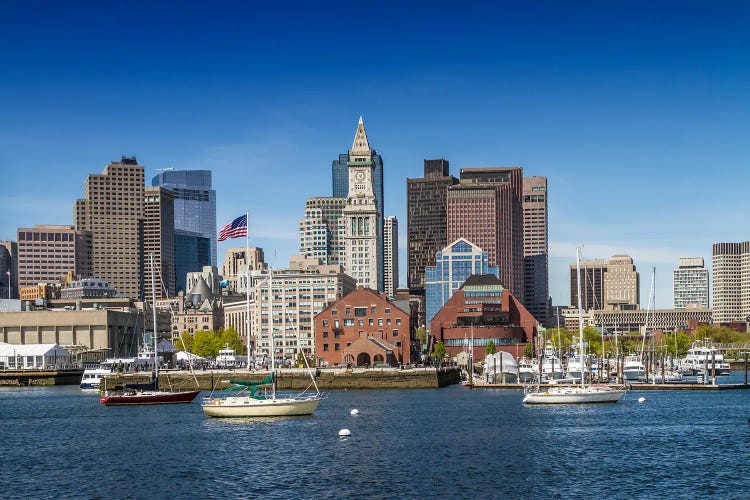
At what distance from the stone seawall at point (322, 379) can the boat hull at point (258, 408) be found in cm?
5266

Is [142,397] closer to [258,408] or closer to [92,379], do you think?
[258,408]

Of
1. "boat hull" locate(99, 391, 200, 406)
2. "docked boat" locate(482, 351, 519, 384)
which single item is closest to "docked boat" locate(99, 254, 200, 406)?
"boat hull" locate(99, 391, 200, 406)

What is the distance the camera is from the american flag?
6058 inches

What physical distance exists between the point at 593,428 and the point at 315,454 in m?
30.2

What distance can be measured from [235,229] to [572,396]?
53559 millimetres

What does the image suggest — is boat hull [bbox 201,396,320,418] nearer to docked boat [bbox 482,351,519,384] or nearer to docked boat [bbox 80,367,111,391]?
docked boat [bbox 482,351,519,384]

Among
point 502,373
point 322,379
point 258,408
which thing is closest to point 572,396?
point 258,408

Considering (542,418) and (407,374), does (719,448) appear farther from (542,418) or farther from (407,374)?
(407,374)

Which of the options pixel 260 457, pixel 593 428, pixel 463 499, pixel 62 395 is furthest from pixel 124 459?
pixel 62 395

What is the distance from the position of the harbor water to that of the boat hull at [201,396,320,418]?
4.82 feet

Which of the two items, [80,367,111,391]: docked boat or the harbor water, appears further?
[80,367,111,391]: docked boat

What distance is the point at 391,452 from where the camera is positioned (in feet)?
283

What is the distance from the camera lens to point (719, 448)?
87.9m

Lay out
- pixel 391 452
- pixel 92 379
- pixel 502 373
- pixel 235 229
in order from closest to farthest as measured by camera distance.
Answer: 1. pixel 391 452
2. pixel 235 229
3. pixel 502 373
4. pixel 92 379
